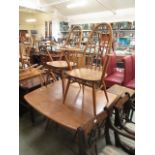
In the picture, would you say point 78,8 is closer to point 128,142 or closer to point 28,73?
point 28,73

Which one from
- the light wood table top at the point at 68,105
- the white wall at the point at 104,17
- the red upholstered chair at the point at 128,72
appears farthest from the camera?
the white wall at the point at 104,17

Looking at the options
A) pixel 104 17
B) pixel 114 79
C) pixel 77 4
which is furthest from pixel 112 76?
pixel 77 4

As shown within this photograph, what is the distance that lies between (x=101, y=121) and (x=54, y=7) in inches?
293

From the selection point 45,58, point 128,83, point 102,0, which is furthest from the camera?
point 102,0

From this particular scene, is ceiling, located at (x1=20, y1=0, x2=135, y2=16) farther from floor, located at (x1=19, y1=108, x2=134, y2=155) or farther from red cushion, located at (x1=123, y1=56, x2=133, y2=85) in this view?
floor, located at (x1=19, y1=108, x2=134, y2=155)

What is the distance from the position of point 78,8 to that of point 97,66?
5.62m

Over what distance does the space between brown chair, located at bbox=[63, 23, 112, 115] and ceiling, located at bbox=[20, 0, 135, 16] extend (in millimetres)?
4165

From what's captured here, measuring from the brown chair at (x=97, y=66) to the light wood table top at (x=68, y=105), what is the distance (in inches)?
5.8

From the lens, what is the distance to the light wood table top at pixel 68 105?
1.97 metres

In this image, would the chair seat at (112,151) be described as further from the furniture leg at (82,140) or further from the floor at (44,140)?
the floor at (44,140)

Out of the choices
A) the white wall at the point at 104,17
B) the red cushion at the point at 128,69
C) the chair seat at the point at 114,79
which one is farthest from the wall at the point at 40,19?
the red cushion at the point at 128,69
